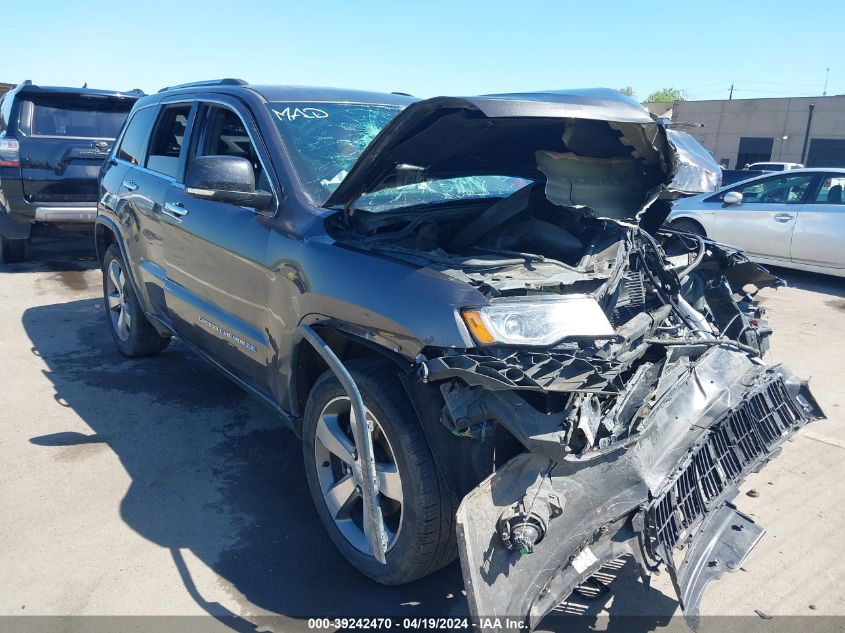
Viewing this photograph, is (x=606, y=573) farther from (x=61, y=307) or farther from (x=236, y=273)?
(x=61, y=307)

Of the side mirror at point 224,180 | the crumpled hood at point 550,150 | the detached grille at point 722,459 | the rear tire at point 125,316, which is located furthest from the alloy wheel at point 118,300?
the detached grille at point 722,459

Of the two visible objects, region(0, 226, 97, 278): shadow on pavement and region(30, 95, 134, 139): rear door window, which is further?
region(0, 226, 97, 278): shadow on pavement

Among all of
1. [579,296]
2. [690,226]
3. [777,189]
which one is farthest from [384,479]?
[690,226]

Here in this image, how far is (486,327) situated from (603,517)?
726mm

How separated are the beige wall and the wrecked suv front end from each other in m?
37.5

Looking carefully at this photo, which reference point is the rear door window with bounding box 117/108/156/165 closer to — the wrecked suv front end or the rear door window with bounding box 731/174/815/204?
the wrecked suv front end

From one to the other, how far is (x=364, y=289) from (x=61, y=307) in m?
5.54

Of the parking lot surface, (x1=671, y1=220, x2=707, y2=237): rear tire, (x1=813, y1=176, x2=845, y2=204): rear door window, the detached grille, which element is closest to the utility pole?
(x1=671, y1=220, x2=707, y2=237): rear tire

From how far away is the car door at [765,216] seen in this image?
8805 mm

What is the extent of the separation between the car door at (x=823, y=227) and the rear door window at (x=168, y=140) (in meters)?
7.62

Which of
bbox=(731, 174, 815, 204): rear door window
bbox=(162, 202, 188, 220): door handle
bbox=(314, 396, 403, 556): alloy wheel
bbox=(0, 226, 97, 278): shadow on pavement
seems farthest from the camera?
bbox=(731, 174, 815, 204): rear door window

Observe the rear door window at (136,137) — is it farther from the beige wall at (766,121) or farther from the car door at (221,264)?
the beige wall at (766,121)

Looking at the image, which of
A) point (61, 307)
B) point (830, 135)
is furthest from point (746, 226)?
point (830, 135)

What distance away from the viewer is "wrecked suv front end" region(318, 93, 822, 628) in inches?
86.3
